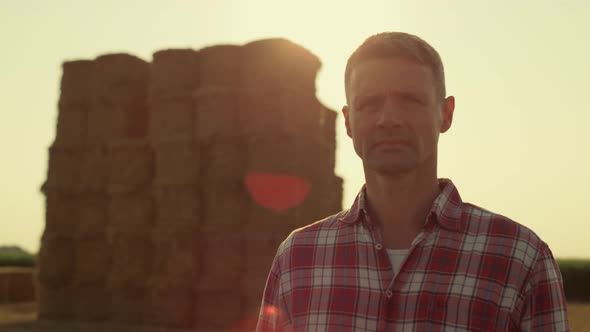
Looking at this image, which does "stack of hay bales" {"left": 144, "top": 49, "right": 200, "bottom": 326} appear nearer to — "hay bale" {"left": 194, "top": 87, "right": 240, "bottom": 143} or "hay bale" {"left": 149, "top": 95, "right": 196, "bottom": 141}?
"hay bale" {"left": 149, "top": 95, "right": 196, "bottom": 141}

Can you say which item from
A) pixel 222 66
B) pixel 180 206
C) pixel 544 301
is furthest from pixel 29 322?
pixel 544 301

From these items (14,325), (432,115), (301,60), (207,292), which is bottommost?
(14,325)

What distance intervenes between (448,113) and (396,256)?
424 millimetres

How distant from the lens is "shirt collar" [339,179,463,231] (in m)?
1.69

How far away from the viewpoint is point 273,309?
1.90 metres

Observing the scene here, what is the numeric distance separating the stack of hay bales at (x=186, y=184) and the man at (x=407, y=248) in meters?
8.12

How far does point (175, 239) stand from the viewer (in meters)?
10.5

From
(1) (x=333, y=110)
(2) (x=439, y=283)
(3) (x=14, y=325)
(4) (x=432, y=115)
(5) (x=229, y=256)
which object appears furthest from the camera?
(1) (x=333, y=110)

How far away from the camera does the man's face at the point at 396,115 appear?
5.54 feet

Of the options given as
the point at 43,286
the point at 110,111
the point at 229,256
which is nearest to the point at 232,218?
the point at 229,256

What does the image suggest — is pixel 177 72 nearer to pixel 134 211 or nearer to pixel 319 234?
pixel 134 211

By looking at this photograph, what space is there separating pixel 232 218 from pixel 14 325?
160 inches

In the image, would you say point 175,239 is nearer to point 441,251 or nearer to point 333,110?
point 333,110

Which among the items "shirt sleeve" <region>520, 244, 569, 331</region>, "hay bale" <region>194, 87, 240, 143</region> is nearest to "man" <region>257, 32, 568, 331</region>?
"shirt sleeve" <region>520, 244, 569, 331</region>
